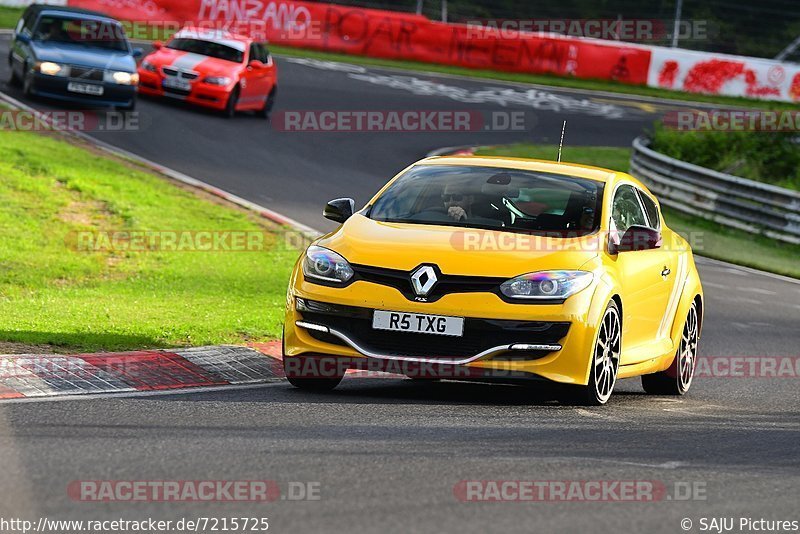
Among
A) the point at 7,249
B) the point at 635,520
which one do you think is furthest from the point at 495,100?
the point at 635,520

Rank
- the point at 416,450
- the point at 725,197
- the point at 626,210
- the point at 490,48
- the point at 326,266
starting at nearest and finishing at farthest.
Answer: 1. the point at 416,450
2. the point at 326,266
3. the point at 626,210
4. the point at 725,197
5. the point at 490,48

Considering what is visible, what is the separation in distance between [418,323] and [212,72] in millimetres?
18685

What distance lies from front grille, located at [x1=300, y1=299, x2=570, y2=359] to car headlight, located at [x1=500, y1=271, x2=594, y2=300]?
161 millimetres

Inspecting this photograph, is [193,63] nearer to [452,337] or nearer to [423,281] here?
[423,281]

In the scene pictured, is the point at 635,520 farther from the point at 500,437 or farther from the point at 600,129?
the point at 600,129

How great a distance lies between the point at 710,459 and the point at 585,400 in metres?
1.60

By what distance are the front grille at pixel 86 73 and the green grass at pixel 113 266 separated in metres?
3.30

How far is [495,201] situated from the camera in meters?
9.62

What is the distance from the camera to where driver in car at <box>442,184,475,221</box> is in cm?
949

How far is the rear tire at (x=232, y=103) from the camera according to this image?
26.5 metres

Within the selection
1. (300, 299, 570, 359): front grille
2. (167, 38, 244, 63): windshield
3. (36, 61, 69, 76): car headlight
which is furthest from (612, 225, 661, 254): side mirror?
(167, 38, 244, 63): windshield

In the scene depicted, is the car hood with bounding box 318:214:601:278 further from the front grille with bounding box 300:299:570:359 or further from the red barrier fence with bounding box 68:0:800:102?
the red barrier fence with bounding box 68:0:800:102

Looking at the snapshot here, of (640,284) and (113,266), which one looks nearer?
(640,284)

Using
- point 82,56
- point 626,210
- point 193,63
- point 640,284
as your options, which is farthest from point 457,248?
point 193,63
